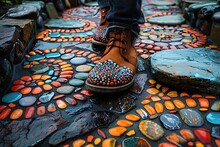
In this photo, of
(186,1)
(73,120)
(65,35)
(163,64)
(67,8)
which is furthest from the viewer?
(67,8)

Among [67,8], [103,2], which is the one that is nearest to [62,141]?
[103,2]

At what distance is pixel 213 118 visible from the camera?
92 centimetres

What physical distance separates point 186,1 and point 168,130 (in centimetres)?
179

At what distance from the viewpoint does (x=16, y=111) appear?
3.23 feet

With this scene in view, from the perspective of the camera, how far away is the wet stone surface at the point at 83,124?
84 centimetres

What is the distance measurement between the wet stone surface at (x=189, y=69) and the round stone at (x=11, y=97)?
669 mm

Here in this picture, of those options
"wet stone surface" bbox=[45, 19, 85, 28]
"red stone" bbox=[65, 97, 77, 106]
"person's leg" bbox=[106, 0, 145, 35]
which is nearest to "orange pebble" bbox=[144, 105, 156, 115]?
"red stone" bbox=[65, 97, 77, 106]

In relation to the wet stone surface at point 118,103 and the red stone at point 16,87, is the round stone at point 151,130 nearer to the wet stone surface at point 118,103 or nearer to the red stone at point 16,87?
the wet stone surface at point 118,103

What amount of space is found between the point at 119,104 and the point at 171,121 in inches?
9.1

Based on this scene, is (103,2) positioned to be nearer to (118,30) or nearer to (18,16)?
(118,30)

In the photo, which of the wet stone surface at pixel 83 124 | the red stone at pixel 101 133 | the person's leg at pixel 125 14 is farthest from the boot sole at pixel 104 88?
the person's leg at pixel 125 14

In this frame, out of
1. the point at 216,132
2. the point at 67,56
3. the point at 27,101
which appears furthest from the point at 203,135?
the point at 67,56

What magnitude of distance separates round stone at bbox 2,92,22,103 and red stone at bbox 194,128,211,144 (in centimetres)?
78

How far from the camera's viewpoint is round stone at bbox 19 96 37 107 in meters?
1.03
